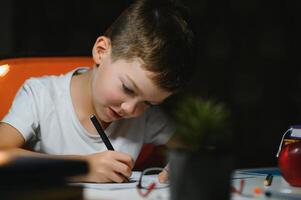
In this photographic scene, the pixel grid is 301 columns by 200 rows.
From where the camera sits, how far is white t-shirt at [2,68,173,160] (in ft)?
3.69

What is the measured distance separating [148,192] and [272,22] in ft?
4.45

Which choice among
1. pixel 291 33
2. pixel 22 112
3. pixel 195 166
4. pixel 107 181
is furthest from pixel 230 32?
pixel 195 166

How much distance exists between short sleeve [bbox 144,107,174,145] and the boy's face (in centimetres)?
19

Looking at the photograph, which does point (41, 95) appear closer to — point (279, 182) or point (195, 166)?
point (279, 182)

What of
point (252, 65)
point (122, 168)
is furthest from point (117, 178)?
point (252, 65)

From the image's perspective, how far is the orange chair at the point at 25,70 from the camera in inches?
46.9

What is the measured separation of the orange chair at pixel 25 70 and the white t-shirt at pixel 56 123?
4 cm

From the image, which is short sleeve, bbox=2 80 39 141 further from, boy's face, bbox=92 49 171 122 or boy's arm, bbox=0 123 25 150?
boy's face, bbox=92 49 171 122

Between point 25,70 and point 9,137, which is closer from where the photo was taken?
point 9,137

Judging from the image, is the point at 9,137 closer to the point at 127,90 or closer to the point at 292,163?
the point at 127,90

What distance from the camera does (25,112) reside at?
3.65ft

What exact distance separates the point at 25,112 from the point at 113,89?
0.64 ft

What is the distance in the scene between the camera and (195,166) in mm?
522

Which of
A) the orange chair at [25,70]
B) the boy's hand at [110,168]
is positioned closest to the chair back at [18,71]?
the orange chair at [25,70]
